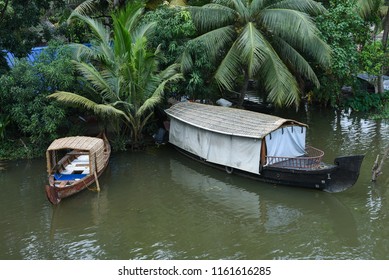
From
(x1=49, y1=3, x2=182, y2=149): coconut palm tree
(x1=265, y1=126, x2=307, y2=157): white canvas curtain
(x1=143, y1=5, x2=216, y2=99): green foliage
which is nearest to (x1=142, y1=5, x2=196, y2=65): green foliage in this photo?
(x1=143, y1=5, x2=216, y2=99): green foliage

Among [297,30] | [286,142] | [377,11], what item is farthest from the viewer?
[377,11]

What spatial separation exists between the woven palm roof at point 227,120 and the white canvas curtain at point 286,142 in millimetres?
219

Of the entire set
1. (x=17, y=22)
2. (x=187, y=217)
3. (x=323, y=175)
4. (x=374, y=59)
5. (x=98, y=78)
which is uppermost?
(x=17, y=22)

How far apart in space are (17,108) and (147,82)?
4.58m

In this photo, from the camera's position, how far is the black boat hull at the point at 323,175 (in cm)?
1208

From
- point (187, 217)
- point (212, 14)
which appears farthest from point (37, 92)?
point (187, 217)

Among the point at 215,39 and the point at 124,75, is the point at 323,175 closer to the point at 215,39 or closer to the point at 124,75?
the point at 215,39

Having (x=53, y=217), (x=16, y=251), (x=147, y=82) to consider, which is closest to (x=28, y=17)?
(x=147, y=82)

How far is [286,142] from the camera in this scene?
13836 millimetres

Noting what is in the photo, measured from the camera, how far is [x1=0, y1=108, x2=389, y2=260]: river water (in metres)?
10.1

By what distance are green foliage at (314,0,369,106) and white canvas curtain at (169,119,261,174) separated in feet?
23.5

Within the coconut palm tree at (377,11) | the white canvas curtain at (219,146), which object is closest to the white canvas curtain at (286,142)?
the white canvas curtain at (219,146)

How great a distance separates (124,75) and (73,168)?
374 cm

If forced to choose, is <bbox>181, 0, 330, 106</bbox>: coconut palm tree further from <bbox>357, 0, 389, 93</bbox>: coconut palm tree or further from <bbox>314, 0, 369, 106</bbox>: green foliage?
<bbox>357, 0, 389, 93</bbox>: coconut palm tree
